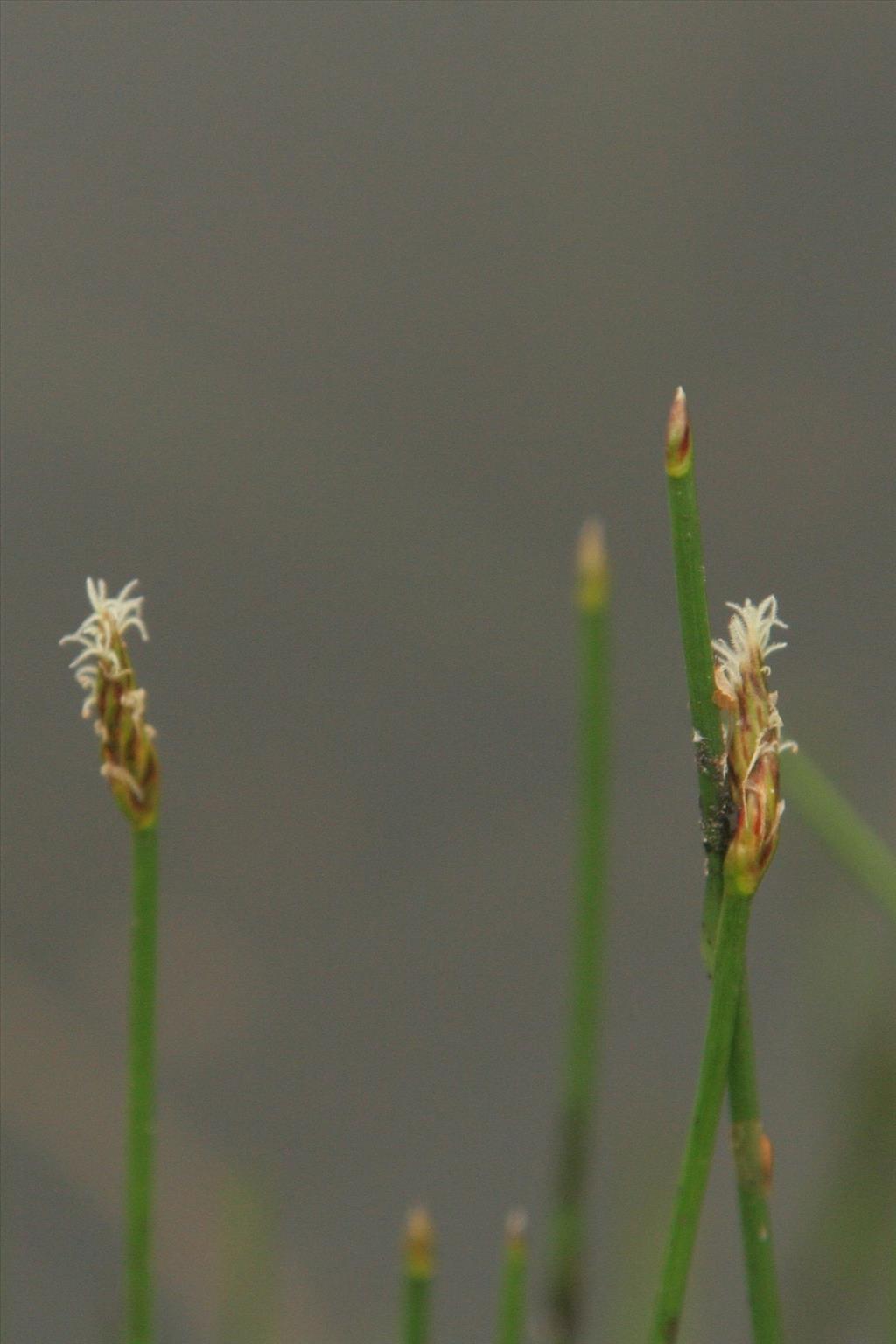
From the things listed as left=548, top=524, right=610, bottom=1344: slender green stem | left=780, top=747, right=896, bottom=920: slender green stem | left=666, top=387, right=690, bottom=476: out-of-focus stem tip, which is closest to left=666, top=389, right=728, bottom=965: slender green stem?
left=666, top=387, right=690, bottom=476: out-of-focus stem tip

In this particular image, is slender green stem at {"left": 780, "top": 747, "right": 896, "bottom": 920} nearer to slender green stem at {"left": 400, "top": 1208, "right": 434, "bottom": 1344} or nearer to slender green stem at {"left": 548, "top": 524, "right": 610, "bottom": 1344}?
slender green stem at {"left": 548, "top": 524, "right": 610, "bottom": 1344}

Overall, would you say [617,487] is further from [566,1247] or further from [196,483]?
[566,1247]

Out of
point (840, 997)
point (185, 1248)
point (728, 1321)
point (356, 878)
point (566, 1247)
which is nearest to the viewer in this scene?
point (566, 1247)

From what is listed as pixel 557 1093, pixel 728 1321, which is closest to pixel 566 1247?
pixel 728 1321

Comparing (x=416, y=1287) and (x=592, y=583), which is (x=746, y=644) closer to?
(x=592, y=583)

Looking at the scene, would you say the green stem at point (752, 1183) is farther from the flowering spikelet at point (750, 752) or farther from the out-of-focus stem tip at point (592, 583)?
the out-of-focus stem tip at point (592, 583)
